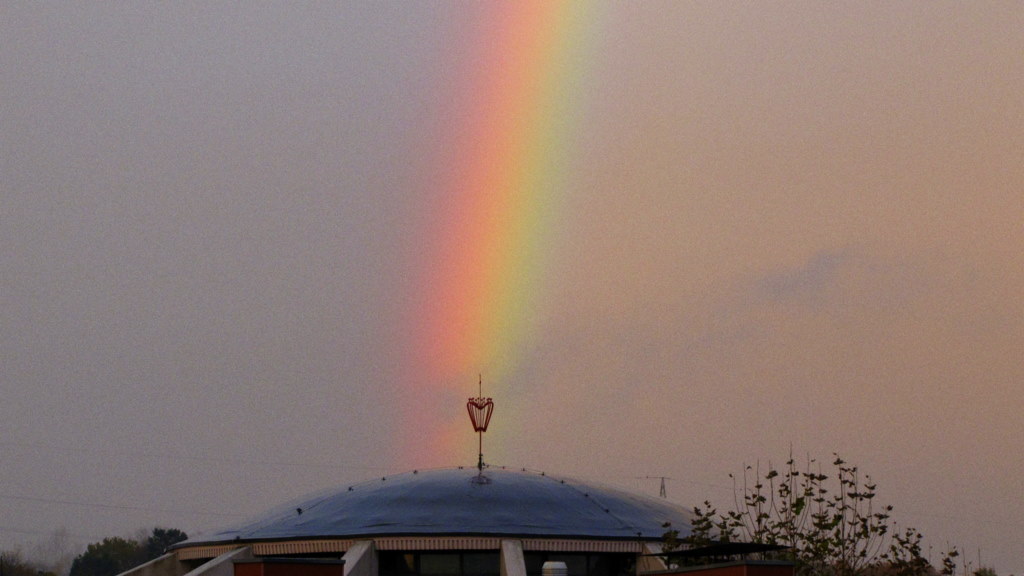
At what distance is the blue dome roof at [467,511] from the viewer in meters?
40.7

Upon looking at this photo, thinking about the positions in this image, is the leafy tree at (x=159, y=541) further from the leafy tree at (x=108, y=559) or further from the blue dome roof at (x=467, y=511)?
the blue dome roof at (x=467, y=511)

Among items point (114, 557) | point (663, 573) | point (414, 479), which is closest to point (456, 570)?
point (414, 479)

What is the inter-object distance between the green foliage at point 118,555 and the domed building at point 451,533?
296 ft

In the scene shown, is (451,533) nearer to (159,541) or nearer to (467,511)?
(467,511)

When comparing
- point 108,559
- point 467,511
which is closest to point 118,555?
point 108,559

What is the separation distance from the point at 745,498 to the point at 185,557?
1763 centimetres

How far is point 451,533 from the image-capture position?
1570 inches

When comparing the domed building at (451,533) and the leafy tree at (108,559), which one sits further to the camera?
the leafy tree at (108,559)

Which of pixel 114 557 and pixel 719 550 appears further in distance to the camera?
pixel 114 557

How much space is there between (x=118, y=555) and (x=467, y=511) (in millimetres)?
103197

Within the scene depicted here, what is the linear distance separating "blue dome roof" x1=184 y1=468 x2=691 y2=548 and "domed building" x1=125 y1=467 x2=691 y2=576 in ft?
0.14

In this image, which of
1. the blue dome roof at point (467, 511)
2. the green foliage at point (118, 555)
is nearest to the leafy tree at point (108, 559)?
the green foliage at point (118, 555)

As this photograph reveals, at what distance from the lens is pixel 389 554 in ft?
132

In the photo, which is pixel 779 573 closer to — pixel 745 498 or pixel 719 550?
pixel 719 550
